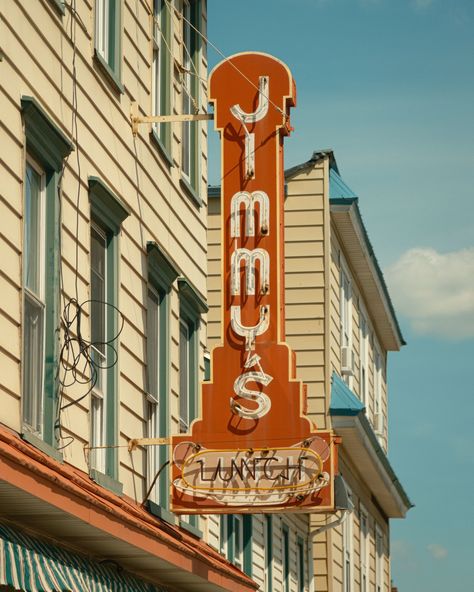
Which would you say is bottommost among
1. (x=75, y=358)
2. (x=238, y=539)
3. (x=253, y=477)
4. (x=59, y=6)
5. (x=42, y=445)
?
(x=42, y=445)

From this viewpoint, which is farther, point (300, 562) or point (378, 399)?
point (378, 399)

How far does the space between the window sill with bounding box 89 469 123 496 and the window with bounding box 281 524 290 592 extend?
35.6 feet

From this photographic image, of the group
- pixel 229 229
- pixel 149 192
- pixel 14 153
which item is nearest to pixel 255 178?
pixel 229 229

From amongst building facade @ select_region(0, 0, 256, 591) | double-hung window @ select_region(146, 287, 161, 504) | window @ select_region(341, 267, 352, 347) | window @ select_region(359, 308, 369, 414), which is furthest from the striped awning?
window @ select_region(359, 308, 369, 414)

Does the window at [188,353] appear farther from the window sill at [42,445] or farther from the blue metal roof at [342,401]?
the blue metal roof at [342,401]

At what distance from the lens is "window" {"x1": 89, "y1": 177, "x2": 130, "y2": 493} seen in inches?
517

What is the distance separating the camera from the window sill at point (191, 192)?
17156 mm

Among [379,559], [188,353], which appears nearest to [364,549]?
[379,559]

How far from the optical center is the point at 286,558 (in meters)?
24.3

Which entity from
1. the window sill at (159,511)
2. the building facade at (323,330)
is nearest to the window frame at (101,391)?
the window sill at (159,511)

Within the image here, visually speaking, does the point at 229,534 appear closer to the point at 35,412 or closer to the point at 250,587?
the point at 250,587

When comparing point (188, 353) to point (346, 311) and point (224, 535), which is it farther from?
point (346, 311)

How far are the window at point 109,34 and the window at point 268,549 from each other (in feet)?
33.1

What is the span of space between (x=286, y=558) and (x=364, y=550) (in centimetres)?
760
